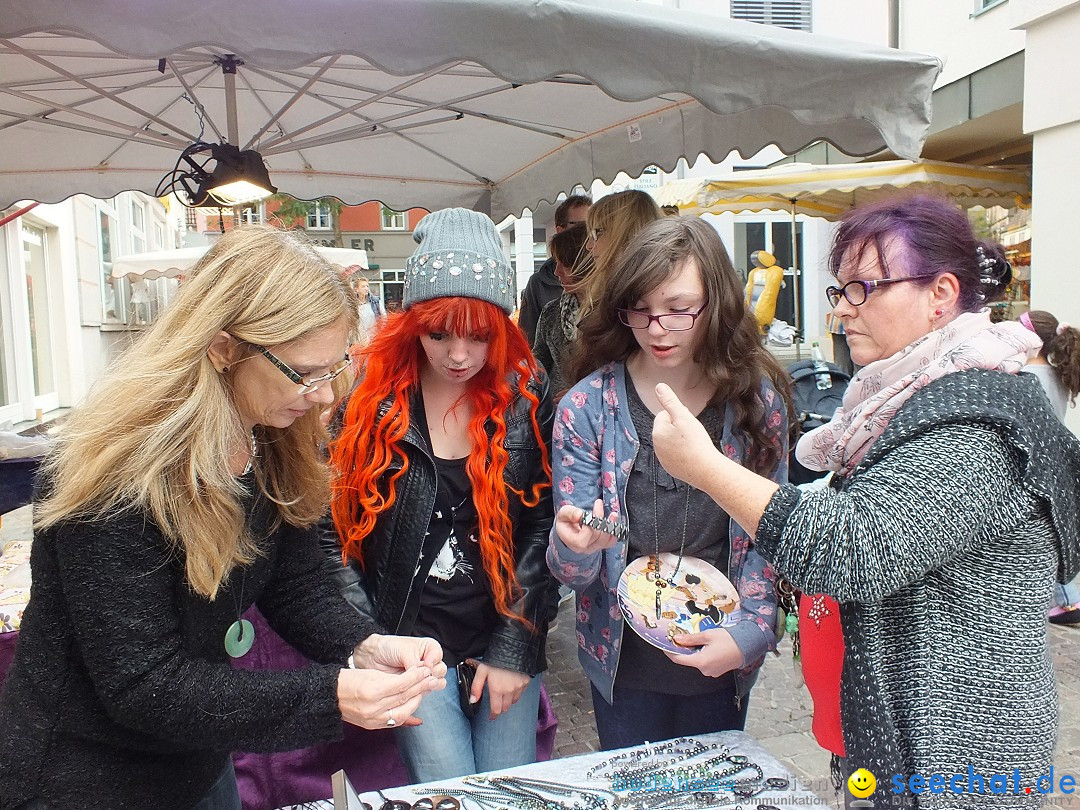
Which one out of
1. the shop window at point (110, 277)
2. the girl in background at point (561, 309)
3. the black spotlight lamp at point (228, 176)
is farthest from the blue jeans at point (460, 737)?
the shop window at point (110, 277)

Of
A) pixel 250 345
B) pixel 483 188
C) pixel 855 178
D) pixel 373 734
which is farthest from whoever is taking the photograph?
pixel 855 178

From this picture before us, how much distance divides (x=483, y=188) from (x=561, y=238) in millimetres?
2131

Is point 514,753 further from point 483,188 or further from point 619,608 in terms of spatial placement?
point 483,188

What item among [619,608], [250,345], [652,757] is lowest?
[652,757]

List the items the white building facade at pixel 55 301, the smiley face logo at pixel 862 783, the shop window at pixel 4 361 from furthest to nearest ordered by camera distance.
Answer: the white building facade at pixel 55 301 → the shop window at pixel 4 361 → the smiley face logo at pixel 862 783

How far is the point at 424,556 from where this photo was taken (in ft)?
6.34

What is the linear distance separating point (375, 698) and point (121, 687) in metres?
0.38

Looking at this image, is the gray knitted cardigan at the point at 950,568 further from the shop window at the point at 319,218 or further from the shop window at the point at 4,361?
the shop window at the point at 319,218

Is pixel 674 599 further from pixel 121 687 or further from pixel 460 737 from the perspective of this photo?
pixel 121 687

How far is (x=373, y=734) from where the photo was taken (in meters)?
2.56

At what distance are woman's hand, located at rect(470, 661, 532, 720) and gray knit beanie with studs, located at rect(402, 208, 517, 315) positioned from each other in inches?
35.4

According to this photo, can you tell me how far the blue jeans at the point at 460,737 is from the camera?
1.88m

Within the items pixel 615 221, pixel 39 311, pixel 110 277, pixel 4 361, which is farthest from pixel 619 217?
pixel 110 277

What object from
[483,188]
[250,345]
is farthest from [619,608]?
[483,188]
